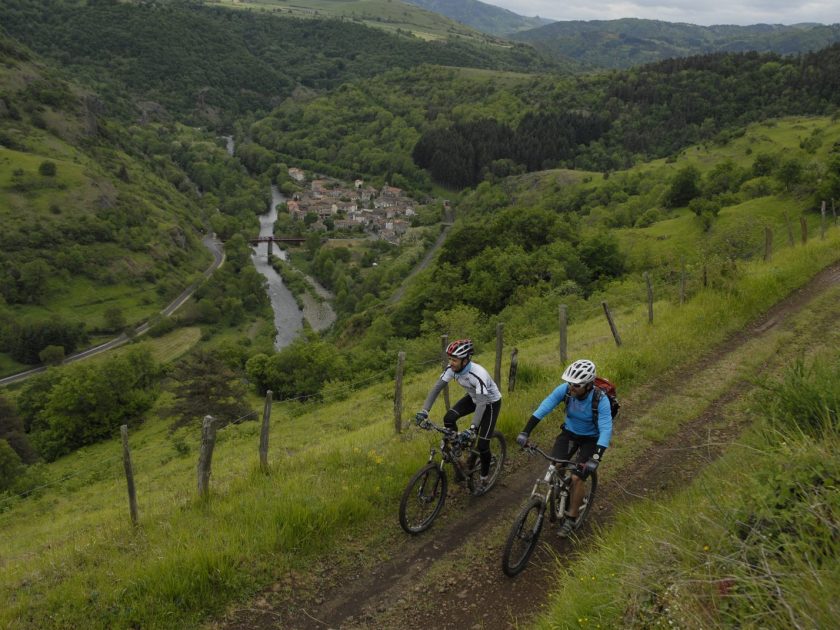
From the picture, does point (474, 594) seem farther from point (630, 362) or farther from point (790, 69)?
point (790, 69)

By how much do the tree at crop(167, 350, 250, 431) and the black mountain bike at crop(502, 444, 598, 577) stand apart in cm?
3005

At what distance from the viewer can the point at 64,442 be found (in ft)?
134

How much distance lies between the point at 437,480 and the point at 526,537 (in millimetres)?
1583

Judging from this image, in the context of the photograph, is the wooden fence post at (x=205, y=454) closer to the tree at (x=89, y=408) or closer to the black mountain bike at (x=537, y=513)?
the black mountain bike at (x=537, y=513)

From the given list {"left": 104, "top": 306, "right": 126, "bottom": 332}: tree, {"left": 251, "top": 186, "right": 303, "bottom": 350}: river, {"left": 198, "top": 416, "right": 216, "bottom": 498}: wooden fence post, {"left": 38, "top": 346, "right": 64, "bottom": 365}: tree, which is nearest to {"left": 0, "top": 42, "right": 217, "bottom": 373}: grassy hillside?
{"left": 104, "top": 306, "right": 126, "bottom": 332}: tree

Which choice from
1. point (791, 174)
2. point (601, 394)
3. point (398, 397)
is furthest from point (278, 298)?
point (601, 394)

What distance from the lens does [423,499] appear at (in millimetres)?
7578

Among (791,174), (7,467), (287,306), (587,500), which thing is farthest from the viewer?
(287,306)

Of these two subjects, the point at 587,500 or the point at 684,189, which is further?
the point at 684,189

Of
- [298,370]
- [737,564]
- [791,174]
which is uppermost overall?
[737,564]

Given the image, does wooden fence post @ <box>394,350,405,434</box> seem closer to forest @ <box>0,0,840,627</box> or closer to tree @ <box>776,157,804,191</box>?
forest @ <box>0,0,840,627</box>

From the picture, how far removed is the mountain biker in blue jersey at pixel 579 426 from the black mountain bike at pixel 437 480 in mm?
1318

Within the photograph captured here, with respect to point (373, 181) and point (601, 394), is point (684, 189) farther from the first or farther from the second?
point (373, 181)

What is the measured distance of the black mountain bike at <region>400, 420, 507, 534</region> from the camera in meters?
7.41
